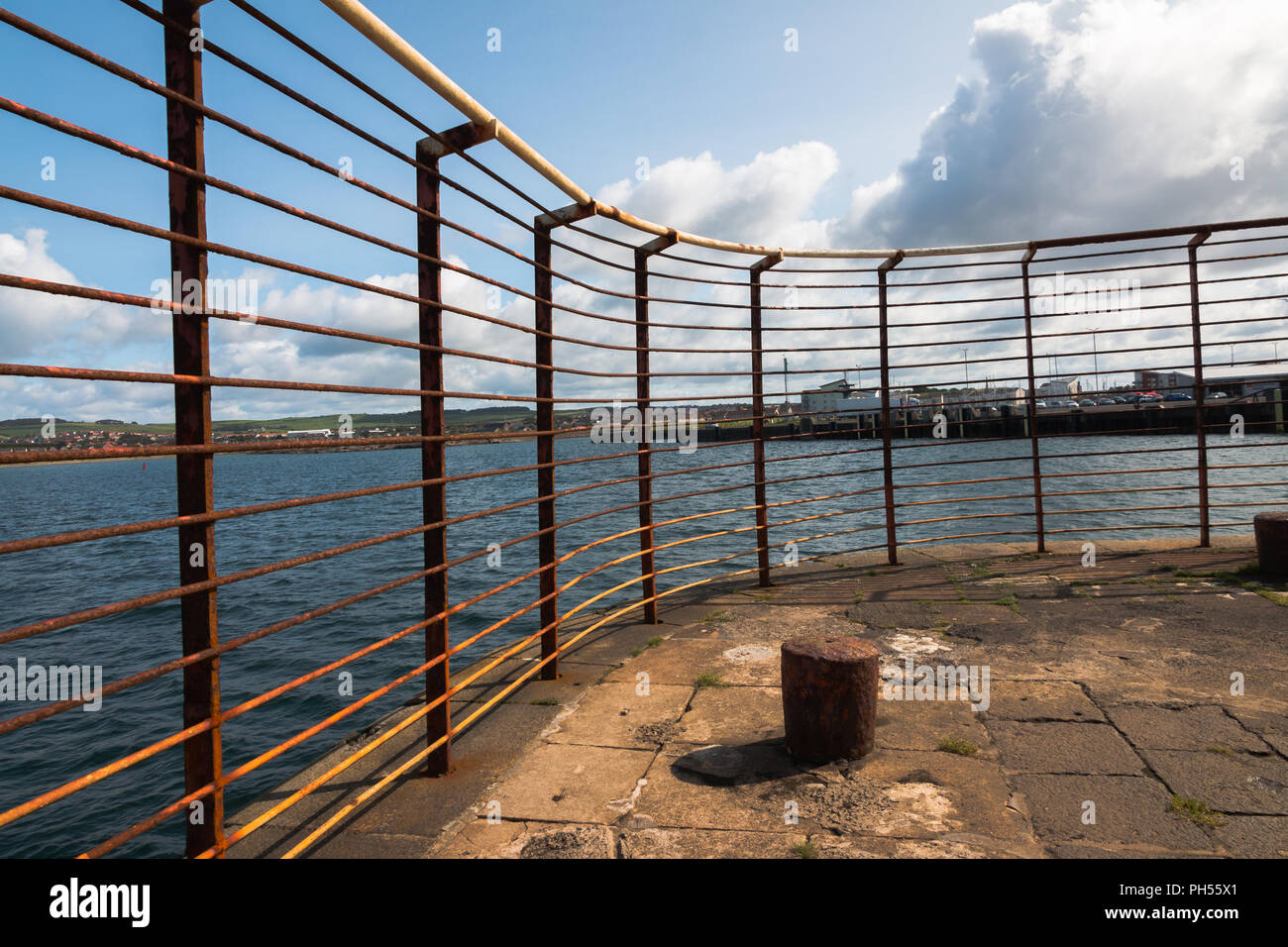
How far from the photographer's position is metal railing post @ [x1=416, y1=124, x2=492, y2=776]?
2891 millimetres

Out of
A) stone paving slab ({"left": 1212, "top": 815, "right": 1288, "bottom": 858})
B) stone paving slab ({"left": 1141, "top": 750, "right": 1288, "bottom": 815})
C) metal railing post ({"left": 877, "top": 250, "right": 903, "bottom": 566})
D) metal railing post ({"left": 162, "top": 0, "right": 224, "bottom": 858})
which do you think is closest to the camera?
metal railing post ({"left": 162, "top": 0, "right": 224, "bottom": 858})

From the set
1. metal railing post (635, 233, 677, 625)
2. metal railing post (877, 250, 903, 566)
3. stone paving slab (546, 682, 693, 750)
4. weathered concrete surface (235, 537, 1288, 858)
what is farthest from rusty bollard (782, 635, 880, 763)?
metal railing post (877, 250, 903, 566)

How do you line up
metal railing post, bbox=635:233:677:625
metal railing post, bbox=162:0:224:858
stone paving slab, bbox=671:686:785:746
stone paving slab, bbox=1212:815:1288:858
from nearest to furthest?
metal railing post, bbox=162:0:224:858 < stone paving slab, bbox=1212:815:1288:858 < stone paving slab, bbox=671:686:785:746 < metal railing post, bbox=635:233:677:625

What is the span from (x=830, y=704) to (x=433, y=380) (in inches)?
84.7

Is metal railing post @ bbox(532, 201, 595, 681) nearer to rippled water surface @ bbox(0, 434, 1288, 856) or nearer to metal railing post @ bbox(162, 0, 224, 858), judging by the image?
rippled water surface @ bbox(0, 434, 1288, 856)

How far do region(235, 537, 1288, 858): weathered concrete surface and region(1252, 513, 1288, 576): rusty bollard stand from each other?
16.8 inches

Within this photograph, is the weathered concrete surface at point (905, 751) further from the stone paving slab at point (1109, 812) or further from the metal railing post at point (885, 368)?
the metal railing post at point (885, 368)

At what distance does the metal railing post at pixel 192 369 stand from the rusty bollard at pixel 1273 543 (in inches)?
271

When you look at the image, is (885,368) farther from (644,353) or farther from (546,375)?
(546,375)

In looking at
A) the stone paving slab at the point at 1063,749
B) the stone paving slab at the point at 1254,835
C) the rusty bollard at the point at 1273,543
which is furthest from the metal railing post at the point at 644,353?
the rusty bollard at the point at 1273,543

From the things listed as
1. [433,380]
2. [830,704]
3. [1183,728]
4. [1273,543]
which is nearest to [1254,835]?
[1183,728]
